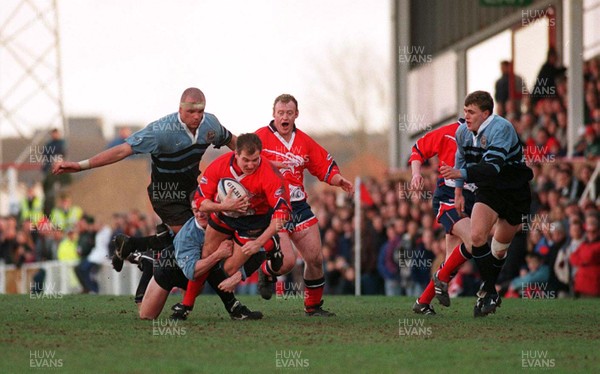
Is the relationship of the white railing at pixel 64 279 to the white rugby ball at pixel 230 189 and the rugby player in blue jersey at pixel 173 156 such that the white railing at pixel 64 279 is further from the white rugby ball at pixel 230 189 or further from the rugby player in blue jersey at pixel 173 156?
the white rugby ball at pixel 230 189

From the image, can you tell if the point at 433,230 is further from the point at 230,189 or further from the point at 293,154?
the point at 230,189

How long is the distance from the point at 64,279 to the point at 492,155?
13362 millimetres

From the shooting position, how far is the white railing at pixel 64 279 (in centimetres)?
2239

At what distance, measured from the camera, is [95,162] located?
36.9ft

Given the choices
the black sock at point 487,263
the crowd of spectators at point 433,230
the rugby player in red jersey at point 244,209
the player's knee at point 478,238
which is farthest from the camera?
the crowd of spectators at point 433,230

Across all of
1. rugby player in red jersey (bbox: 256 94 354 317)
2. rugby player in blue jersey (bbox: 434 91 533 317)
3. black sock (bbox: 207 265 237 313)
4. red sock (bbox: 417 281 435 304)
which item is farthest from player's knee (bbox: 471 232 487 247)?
black sock (bbox: 207 265 237 313)

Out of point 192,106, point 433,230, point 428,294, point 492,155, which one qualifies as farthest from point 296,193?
point 433,230

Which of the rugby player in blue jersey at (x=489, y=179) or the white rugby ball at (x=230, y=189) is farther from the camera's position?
the rugby player in blue jersey at (x=489, y=179)

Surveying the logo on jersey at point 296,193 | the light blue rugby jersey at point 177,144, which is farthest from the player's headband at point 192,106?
the logo on jersey at point 296,193

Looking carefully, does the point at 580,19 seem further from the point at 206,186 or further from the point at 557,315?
the point at 206,186

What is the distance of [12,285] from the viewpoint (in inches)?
923

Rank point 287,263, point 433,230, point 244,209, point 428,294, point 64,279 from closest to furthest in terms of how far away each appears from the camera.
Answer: point 244,209 → point 287,263 → point 428,294 → point 433,230 → point 64,279

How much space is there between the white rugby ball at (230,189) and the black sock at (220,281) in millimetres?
896

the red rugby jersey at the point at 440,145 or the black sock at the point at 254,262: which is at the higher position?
the red rugby jersey at the point at 440,145
